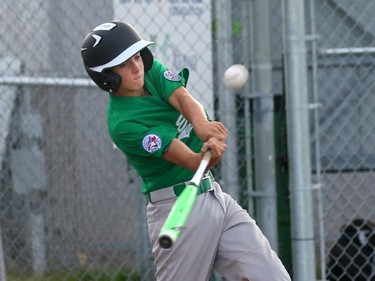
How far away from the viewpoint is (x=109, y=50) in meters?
4.12

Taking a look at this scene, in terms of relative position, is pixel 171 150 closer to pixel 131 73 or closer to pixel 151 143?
pixel 151 143

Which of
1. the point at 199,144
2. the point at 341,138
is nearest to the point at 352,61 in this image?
the point at 341,138

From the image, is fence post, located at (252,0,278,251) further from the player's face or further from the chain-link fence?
the player's face

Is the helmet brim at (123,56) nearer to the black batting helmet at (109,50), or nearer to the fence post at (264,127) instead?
the black batting helmet at (109,50)

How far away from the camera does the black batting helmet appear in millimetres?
4121

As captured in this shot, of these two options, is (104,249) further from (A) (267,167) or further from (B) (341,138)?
(B) (341,138)

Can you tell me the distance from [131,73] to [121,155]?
1.61 metres

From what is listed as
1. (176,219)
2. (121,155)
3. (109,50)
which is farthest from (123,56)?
(121,155)

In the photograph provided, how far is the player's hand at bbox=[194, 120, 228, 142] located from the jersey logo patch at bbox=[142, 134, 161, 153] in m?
0.20

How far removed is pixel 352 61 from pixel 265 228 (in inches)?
48.6

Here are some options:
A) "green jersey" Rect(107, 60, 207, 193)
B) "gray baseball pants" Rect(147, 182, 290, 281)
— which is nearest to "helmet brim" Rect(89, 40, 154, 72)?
"green jersey" Rect(107, 60, 207, 193)

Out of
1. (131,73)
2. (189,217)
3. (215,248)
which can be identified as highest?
(131,73)

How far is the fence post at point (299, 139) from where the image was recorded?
507cm

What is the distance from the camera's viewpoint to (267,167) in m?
5.32
